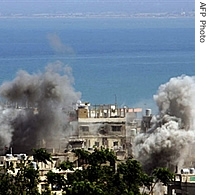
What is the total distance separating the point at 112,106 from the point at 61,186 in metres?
6.50

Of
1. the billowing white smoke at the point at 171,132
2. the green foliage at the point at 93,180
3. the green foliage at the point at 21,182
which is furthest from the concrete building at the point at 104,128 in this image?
the green foliage at the point at 21,182

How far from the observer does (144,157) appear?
33.0ft

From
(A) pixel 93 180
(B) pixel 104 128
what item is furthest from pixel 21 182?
(B) pixel 104 128

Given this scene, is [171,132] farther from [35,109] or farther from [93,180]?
[93,180]

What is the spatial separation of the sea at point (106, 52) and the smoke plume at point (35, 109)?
0.50m

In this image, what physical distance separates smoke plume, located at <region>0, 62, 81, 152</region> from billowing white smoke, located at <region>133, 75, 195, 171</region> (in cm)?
109

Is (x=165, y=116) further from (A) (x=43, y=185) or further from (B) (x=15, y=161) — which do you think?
(A) (x=43, y=185)

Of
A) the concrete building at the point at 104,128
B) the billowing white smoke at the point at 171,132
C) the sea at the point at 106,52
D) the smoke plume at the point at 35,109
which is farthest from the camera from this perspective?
the sea at the point at 106,52

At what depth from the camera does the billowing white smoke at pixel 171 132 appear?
395 inches

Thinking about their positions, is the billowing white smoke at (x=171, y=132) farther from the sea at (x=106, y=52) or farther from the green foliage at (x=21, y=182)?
the green foliage at (x=21, y=182)

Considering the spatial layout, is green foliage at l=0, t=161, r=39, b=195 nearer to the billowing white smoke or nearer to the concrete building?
the billowing white smoke

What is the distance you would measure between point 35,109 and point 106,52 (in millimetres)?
5368
